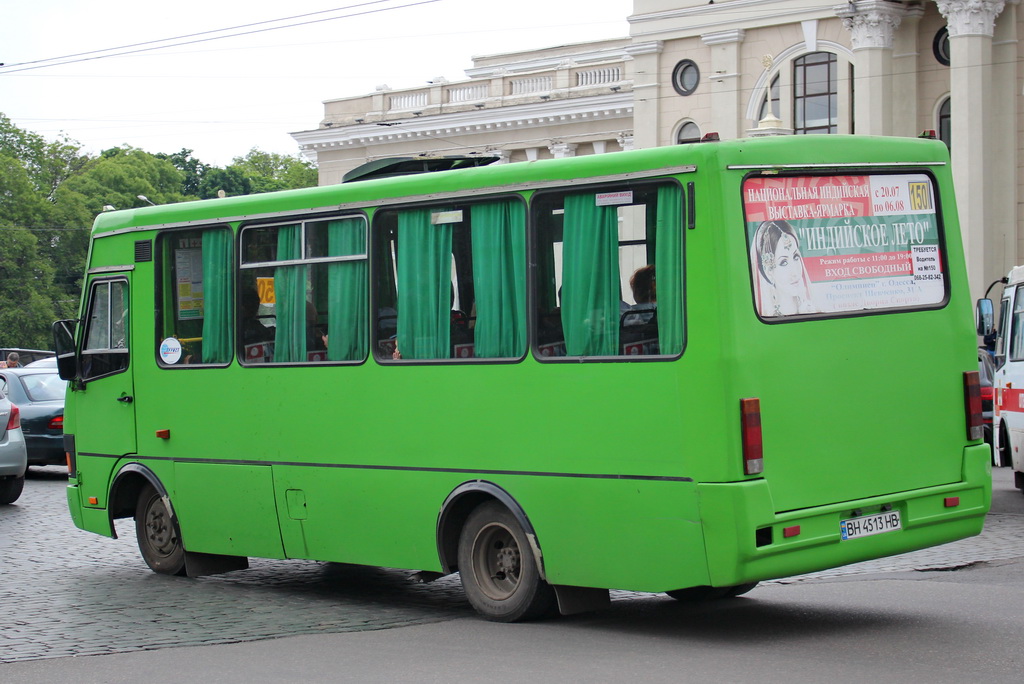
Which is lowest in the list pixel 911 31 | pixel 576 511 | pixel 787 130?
pixel 576 511

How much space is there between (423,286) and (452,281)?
0.26 m

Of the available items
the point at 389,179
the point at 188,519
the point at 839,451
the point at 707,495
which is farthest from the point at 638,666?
the point at 188,519

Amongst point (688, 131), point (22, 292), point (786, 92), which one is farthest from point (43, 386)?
point (22, 292)

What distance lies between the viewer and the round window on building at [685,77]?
51.1 metres

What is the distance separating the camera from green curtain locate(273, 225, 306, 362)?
10.7 meters

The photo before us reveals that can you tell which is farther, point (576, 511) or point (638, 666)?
point (576, 511)

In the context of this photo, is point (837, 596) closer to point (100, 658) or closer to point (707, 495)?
point (707, 495)

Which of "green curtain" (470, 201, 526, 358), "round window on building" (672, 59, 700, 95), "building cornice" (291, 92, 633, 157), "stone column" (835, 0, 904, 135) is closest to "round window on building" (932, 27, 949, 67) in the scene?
"stone column" (835, 0, 904, 135)

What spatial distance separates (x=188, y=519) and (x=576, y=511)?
398cm

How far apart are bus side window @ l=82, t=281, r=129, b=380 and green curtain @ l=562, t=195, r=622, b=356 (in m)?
4.71

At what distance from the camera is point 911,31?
151ft

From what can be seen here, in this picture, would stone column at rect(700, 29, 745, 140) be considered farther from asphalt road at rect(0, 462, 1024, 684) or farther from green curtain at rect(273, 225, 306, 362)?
green curtain at rect(273, 225, 306, 362)

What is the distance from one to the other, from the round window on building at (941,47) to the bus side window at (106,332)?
3785 centimetres

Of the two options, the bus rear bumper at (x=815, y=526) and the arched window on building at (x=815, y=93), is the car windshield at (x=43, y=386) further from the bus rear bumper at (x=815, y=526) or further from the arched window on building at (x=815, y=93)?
the arched window on building at (x=815, y=93)
